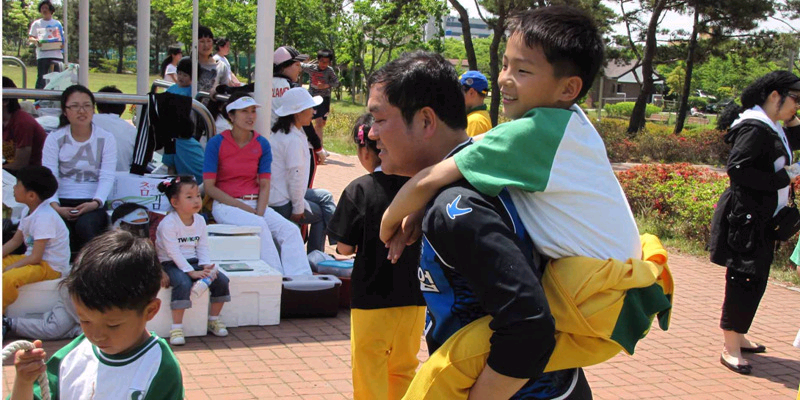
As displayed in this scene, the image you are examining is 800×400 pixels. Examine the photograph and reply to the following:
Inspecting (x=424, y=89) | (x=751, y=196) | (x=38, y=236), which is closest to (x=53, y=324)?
(x=38, y=236)

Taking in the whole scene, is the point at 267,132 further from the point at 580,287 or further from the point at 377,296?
the point at 580,287

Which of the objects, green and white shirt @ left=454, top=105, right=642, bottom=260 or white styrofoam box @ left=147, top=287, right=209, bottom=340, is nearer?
green and white shirt @ left=454, top=105, right=642, bottom=260

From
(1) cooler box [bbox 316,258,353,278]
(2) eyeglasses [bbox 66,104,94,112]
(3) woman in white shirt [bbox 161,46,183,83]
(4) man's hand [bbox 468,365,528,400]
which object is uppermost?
(3) woman in white shirt [bbox 161,46,183,83]

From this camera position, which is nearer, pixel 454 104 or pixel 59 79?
pixel 454 104

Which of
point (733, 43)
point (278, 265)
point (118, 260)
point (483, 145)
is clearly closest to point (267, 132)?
point (278, 265)

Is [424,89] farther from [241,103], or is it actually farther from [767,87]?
[241,103]

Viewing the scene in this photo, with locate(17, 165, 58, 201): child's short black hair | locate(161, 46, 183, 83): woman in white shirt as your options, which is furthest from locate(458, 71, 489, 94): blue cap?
locate(161, 46, 183, 83): woman in white shirt

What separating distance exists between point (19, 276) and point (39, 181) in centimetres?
68

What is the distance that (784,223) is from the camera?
18.0 ft

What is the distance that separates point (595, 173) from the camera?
187 centimetres

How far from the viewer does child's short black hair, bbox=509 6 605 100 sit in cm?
184

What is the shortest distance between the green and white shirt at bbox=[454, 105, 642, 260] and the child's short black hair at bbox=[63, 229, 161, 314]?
1.10 meters

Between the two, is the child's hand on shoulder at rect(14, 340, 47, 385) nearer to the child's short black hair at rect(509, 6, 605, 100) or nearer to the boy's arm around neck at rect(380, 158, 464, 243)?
the boy's arm around neck at rect(380, 158, 464, 243)

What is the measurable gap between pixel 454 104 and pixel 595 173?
47cm
